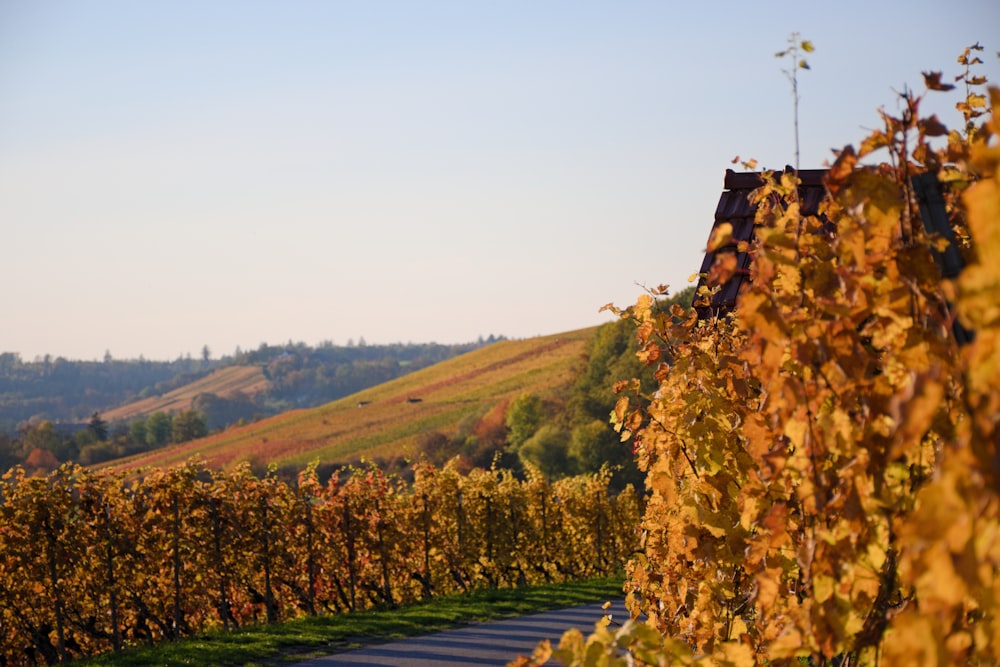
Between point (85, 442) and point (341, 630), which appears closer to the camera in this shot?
point (341, 630)

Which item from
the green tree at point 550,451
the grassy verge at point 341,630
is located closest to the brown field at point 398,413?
the green tree at point 550,451

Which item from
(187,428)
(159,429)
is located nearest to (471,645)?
(187,428)

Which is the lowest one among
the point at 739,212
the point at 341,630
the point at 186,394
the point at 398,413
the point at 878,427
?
the point at 341,630

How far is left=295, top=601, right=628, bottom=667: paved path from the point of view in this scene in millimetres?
11227

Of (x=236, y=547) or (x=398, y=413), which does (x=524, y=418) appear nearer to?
(x=398, y=413)

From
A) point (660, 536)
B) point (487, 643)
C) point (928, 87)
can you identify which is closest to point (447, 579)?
point (487, 643)

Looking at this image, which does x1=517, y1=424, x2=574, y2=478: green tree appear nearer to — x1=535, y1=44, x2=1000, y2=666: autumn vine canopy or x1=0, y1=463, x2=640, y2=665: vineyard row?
x1=0, y1=463, x2=640, y2=665: vineyard row

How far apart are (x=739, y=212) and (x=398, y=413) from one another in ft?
268

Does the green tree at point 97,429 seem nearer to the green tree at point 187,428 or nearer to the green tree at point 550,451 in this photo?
the green tree at point 187,428

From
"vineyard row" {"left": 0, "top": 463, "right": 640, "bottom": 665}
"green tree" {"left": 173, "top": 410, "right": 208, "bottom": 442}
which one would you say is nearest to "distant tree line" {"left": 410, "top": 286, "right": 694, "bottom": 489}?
"vineyard row" {"left": 0, "top": 463, "right": 640, "bottom": 665}

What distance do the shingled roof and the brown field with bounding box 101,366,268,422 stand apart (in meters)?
157

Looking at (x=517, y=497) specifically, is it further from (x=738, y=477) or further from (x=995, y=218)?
(x=995, y=218)

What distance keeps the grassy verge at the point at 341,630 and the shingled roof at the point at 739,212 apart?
651 centimetres

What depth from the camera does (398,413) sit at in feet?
289
